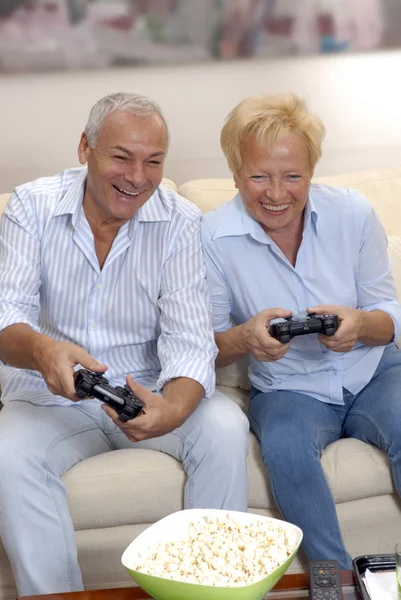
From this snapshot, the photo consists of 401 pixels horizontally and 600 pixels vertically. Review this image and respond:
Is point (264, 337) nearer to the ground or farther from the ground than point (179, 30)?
nearer to the ground

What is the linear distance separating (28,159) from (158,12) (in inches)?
26.3

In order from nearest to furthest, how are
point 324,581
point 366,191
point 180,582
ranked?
point 180,582, point 324,581, point 366,191

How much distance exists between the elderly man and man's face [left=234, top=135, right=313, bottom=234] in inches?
7.1

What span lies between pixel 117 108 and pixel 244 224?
1.34ft

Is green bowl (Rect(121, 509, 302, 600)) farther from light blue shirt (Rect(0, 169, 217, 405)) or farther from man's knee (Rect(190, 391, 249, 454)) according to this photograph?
light blue shirt (Rect(0, 169, 217, 405))

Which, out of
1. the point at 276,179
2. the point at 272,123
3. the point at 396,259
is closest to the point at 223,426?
the point at 276,179

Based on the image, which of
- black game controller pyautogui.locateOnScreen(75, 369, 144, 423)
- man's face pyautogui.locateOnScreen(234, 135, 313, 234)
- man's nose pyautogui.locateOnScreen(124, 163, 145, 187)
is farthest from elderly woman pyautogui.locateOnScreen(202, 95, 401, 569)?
black game controller pyautogui.locateOnScreen(75, 369, 144, 423)

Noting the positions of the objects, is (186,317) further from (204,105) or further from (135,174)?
(204,105)

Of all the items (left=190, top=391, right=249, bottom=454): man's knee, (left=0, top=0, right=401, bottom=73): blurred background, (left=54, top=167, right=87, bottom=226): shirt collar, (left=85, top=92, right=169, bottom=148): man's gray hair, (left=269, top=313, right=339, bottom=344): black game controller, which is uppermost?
(left=0, top=0, right=401, bottom=73): blurred background

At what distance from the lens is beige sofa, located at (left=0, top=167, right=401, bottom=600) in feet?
6.31

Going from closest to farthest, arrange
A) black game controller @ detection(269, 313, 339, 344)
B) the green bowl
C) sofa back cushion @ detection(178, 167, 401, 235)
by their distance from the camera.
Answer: the green bowl → black game controller @ detection(269, 313, 339, 344) → sofa back cushion @ detection(178, 167, 401, 235)

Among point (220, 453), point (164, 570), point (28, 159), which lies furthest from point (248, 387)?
point (28, 159)

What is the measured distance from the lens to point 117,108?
1957 mm

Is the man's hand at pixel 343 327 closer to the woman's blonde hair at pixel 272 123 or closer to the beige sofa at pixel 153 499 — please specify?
the beige sofa at pixel 153 499
